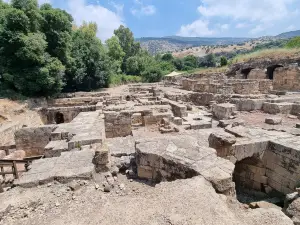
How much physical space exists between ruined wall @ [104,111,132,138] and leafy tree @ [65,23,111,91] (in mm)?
14399

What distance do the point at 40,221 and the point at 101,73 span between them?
22.6m

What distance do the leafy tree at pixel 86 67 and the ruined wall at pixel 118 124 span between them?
47.2 ft

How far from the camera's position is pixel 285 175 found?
5.29 m

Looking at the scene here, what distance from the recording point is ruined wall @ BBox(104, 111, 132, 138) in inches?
350

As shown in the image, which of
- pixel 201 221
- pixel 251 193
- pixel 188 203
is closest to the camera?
pixel 201 221

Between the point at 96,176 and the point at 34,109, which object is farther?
the point at 34,109

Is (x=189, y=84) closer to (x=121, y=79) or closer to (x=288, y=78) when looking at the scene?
(x=288, y=78)

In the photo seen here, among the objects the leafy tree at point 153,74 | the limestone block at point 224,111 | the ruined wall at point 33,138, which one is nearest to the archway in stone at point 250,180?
the limestone block at point 224,111

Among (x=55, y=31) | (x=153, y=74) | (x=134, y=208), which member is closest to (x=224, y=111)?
(x=134, y=208)

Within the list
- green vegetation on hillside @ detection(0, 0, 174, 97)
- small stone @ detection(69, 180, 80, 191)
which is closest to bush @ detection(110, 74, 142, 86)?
green vegetation on hillside @ detection(0, 0, 174, 97)

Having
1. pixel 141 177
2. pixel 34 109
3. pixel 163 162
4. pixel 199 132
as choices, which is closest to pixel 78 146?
pixel 141 177

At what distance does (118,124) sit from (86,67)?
1654 cm

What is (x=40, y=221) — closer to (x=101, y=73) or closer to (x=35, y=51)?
(x=35, y=51)

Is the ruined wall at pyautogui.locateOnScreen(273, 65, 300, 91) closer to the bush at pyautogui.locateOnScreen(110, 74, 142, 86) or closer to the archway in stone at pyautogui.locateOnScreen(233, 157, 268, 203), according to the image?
the archway in stone at pyautogui.locateOnScreen(233, 157, 268, 203)
